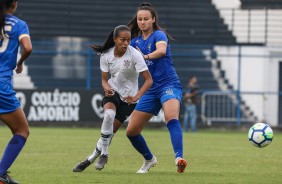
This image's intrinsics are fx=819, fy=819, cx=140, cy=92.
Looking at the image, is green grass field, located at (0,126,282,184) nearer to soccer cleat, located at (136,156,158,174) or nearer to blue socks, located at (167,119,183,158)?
soccer cleat, located at (136,156,158,174)

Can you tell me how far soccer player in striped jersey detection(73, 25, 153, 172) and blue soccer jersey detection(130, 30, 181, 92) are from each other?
1.12 ft

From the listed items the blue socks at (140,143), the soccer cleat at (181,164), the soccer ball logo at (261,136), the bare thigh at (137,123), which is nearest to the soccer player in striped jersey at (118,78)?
the bare thigh at (137,123)

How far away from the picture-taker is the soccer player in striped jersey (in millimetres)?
10281

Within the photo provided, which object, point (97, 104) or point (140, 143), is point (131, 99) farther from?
point (97, 104)

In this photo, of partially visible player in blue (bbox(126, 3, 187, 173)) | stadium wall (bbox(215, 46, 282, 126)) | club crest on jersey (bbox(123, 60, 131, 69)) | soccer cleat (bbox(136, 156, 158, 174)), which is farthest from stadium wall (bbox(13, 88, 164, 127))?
club crest on jersey (bbox(123, 60, 131, 69))

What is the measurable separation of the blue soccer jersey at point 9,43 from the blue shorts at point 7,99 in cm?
10

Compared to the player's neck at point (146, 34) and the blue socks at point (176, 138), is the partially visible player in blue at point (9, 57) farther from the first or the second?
the player's neck at point (146, 34)

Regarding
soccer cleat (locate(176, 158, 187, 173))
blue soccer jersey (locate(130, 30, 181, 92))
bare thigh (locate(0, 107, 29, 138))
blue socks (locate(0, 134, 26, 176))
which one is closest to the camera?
bare thigh (locate(0, 107, 29, 138))

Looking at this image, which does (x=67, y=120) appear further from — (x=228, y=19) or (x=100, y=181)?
(x=100, y=181)

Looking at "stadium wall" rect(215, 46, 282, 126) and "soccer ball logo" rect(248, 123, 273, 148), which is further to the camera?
"stadium wall" rect(215, 46, 282, 126)

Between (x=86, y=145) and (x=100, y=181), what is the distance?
8.16 metres

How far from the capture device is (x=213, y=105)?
28.5m

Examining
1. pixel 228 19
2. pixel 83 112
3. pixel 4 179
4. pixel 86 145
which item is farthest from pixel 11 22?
pixel 228 19

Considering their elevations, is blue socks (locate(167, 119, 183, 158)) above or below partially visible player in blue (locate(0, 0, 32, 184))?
below
